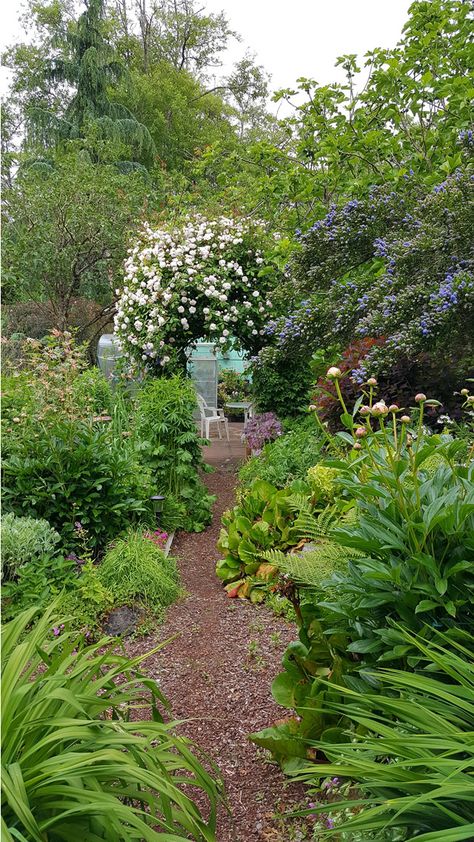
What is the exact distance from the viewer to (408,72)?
19.1 feet

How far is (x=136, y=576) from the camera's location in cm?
386

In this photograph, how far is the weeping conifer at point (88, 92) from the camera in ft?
53.6

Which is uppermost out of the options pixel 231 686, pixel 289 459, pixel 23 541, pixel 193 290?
pixel 193 290

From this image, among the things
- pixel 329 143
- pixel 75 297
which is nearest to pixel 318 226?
pixel 329 143

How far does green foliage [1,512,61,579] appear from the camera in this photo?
11.7 ft

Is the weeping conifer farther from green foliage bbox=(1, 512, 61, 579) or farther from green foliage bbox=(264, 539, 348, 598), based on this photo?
green foliage bbox=(264, 539, 348, 598)

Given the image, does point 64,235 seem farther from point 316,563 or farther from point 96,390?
point 316,563

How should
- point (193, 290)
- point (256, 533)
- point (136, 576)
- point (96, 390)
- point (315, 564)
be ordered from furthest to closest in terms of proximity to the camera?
point (193, 290), point (96, 390), point (256, 533), point (136, 576), point (315, 564)

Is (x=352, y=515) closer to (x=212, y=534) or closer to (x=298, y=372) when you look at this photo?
(x=212, y=534)

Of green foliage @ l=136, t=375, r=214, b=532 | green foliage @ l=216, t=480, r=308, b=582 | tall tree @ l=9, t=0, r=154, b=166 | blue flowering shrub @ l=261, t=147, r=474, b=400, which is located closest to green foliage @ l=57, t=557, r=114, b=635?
green foliage @ l=216, t=480, r=308, b=582

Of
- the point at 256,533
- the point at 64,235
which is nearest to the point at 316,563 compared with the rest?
the point at 256,533

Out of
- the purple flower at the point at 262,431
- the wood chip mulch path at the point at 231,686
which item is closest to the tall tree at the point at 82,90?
the purple flower at the point at 262,431

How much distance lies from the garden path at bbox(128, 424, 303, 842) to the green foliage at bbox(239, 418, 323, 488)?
1019mm

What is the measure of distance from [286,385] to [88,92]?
13.7 metres
